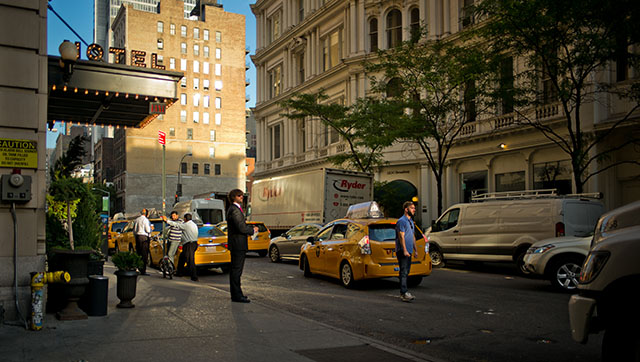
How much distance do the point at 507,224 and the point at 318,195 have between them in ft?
31.9

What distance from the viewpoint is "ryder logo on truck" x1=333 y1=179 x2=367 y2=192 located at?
24.5 m

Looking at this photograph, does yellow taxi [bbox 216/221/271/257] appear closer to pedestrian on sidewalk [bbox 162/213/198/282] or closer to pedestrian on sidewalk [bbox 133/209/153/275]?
pedestrian on sidewalk [bbox 133/209/153/275]

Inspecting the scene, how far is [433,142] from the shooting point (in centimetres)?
3148

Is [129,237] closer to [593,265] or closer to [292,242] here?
[292,242]

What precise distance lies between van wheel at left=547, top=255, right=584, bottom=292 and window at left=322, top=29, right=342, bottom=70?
2866cm

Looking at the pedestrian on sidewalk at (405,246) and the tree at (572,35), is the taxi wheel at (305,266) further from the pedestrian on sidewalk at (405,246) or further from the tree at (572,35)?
the tree at (572,35)

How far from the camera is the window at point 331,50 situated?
3932 cm

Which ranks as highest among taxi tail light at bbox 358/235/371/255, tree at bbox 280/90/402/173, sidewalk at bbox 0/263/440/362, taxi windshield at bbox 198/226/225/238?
tree at bbox 280/90/402/173

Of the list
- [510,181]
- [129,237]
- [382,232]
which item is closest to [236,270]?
[382,232]

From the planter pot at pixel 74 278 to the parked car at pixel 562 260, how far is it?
31.0 feet

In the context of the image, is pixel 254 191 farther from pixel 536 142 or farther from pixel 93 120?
Result: pixel 93 120

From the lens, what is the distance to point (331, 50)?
40.3 meters

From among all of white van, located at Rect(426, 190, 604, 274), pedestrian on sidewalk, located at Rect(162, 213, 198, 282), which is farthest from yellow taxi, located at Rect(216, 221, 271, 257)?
pedestrian on sidewalk, located at Rect(162, 213, 198, 282)

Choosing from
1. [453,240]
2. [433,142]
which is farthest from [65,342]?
[433,142]
